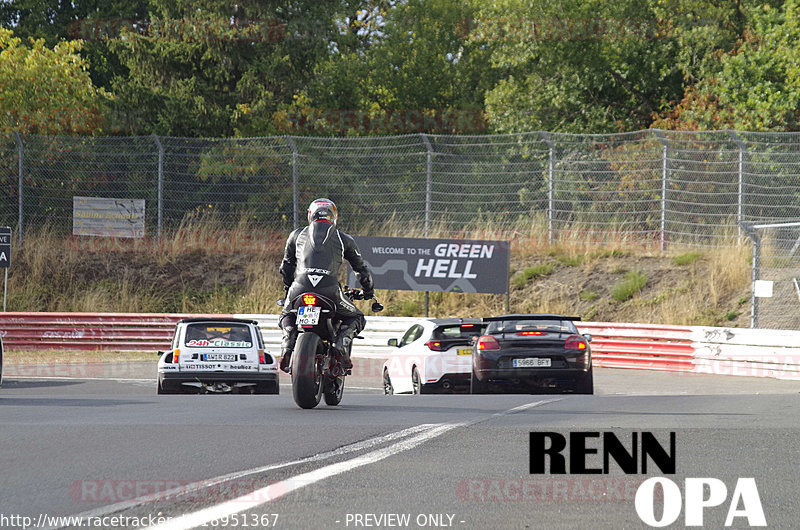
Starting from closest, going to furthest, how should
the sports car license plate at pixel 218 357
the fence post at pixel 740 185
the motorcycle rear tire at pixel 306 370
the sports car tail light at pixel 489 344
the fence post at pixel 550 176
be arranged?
the motorcycle rear tire at pixel 306 370 < the sports car tail light at pixel 489 344 < the sports car license plate at pixel 218 357 < the fence post at pixel 740 185 < the fence post at pixel 550 176

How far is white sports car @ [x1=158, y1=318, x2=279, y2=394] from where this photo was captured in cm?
1611

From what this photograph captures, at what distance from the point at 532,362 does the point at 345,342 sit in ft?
18.6

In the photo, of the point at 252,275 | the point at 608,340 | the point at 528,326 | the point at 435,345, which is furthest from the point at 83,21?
the point at 528,326

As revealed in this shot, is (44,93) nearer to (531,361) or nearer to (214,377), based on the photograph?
(214,377)

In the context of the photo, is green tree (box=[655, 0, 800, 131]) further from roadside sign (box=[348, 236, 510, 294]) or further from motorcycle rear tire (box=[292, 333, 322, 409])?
motorcycle rear tire (box=[292, 333, 322, 409])

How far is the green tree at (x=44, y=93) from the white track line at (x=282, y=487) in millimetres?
29413

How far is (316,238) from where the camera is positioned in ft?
35.0

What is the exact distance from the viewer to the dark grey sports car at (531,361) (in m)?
16.0

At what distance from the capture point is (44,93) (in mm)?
36500

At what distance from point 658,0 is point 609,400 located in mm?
28866

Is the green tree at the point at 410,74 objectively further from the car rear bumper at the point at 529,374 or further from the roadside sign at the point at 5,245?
the car rear bumper at the point at 529,374

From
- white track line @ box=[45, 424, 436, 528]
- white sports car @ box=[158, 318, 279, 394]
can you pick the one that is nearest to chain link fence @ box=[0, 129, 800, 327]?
white sports car @ box=[158, 318, 279, 394]

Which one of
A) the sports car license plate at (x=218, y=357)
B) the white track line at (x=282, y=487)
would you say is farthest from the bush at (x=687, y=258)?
the white track line at (x=282, y=487)

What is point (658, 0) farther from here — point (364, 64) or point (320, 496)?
point (320, 496)
